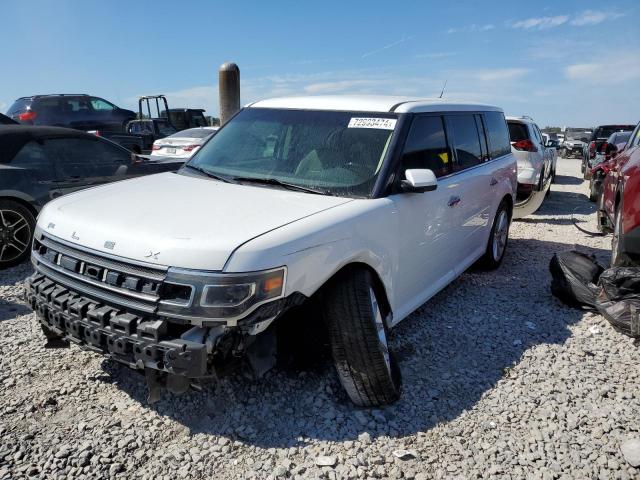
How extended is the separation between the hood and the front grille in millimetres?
55

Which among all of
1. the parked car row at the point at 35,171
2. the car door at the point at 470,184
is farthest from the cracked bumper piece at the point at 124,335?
the parked car row at the point at 35,171

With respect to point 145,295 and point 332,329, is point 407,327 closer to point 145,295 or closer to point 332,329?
point 332,329

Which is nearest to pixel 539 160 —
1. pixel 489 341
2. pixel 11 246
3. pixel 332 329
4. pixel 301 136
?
pixel 489 341

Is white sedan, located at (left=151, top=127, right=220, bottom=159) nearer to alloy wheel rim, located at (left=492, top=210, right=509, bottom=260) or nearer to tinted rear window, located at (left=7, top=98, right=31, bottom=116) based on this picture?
tinted rear window, located at (left=7, top=98, right=31, bottom=116)

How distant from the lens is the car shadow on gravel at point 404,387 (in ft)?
9.21

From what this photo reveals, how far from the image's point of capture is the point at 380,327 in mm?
3018

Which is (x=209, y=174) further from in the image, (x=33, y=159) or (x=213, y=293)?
(x=33, y=159)

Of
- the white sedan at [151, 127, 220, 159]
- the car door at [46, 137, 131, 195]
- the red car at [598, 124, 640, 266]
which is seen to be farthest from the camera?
the white sedan at [151, 127, 220, 159]

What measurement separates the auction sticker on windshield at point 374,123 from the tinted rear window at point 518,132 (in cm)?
659

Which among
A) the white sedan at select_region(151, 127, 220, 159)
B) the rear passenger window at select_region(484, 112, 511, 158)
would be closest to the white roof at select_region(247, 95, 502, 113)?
the rear passenger window at select_region(484, 112, 511, 158)

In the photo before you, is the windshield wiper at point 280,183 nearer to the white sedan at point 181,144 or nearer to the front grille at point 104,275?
the front grille at point 104,275

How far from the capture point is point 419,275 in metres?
3.69

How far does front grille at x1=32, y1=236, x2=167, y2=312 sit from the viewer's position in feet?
7.73

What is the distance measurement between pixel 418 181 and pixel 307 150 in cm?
83
